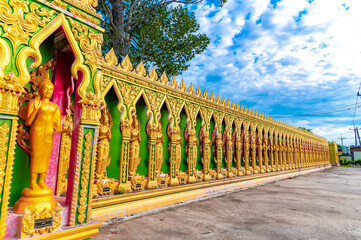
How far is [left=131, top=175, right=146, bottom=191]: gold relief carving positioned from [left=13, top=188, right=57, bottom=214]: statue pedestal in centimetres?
221

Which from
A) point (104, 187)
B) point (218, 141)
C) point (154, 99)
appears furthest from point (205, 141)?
point (104, 187)

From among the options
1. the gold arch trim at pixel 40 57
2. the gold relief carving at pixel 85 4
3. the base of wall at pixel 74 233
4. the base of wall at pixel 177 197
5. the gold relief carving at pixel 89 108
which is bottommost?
the base of wall at pixel 177 197

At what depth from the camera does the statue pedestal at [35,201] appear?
239 cm

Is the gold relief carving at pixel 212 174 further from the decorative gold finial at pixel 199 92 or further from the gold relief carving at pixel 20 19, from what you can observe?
the gold relief carving at pixel 20 19

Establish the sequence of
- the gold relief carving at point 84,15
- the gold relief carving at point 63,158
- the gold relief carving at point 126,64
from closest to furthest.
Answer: the gold relief carving at point 84,15 → the gold relief carving at point 63,158 → the gold relief carving at point 126,64

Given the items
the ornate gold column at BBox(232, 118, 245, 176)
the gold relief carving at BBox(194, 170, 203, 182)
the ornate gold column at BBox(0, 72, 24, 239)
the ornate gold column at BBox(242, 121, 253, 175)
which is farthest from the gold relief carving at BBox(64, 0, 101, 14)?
the ornate gold column at BBox(242, 121, 253, 175)

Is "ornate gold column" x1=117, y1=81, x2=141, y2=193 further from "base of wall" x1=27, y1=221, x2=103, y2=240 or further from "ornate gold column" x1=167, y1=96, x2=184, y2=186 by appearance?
"base of wall" x1=27, y1=221, x2=103, y2=240

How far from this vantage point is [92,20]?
9.86ft

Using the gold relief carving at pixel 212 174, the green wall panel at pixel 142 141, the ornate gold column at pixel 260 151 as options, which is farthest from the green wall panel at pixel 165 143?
the ornate gold column at pixel 260 151

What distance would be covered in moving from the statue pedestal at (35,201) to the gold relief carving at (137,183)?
2210 millimetres

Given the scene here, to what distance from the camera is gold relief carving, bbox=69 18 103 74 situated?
9.34 feet

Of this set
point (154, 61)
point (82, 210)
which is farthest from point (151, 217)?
point (154, 61)

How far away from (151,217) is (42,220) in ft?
7.32

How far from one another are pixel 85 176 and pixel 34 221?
0.69 m
